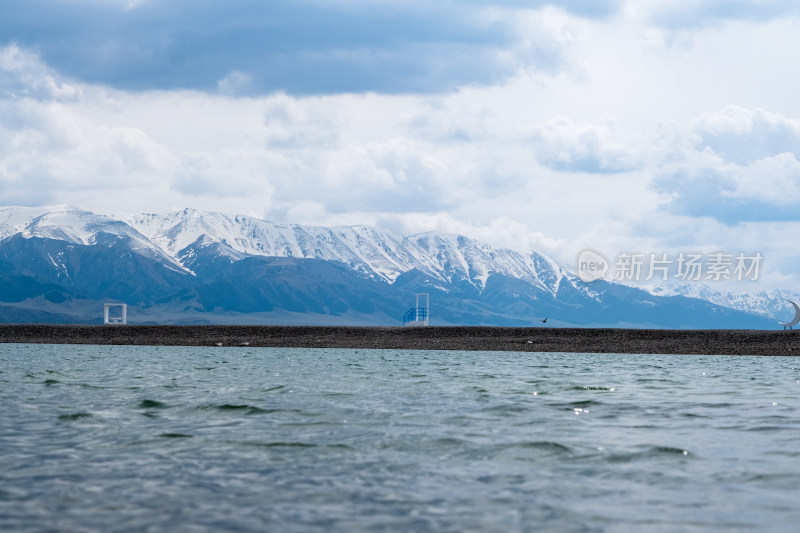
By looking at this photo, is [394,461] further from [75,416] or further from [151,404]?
[151,404]

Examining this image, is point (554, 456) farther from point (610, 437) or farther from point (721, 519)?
point (721, 519)

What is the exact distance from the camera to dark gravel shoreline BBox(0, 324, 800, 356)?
3342 inches

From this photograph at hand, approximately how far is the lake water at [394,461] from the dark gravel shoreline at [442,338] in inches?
2269

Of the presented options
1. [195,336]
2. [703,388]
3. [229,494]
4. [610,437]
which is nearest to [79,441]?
[229,494]

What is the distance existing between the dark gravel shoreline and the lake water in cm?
5764

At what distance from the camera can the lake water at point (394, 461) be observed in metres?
11.7

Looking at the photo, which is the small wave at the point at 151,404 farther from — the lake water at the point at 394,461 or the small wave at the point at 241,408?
the small wave at the point at 241,408

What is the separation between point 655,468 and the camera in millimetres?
15367

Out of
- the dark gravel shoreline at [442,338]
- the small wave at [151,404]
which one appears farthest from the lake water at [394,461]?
the dark gravel shoreline at [442,338]

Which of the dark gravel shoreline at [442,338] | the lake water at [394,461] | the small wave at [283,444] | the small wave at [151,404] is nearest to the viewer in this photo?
the lake water at [394,461]

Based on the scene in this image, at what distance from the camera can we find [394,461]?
52.2 feet

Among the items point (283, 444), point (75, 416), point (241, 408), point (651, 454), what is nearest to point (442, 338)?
point (241, 408)

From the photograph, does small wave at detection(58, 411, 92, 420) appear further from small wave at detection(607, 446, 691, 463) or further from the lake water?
small wave at detection(607, 446, 691, 463)

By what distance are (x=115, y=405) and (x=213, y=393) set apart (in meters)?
4.80
